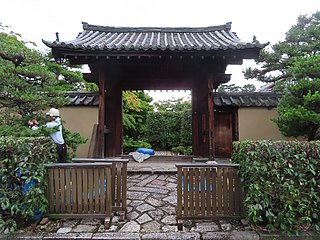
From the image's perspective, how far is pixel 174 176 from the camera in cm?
460

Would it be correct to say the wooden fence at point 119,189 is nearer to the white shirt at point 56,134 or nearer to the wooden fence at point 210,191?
the wooden fence at point 210,191

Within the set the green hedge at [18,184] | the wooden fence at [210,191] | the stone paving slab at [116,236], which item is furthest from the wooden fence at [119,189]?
the green hedge at [18,184]

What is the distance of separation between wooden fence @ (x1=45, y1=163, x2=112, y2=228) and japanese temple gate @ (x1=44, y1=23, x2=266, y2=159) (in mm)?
2096

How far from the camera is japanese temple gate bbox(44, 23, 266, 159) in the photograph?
4074mm

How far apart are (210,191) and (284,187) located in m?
0.89

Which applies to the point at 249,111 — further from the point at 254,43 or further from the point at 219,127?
the point at 254,43

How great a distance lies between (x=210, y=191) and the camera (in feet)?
8.29

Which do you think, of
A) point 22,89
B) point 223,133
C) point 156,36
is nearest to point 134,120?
point 156,36

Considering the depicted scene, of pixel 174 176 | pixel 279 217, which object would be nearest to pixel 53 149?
pixel 174 176

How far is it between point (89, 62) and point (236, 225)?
442cm

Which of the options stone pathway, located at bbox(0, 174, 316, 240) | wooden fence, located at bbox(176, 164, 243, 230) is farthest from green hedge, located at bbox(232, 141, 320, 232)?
stone pathway, located at bbox(0, 174, 316, 240)

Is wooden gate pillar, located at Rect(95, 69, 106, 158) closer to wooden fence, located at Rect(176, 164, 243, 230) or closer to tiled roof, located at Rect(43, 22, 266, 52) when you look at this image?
tiled roof, located at Rect(43, 22, 266, 52)

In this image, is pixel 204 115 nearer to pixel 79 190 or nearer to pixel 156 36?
pixel 156 36

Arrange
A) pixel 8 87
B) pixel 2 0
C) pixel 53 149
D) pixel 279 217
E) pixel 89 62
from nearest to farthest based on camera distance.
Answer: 1. pixel 279 217
2. pixel 53 149
3. pixel 8 87
4. pixel 89 62
5. pixel 2 0
